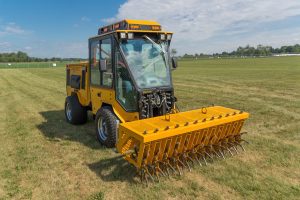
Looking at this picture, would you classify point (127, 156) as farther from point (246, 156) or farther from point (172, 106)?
point (246, 156)

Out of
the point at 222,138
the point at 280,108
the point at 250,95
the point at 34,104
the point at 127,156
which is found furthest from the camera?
the point at 250,95

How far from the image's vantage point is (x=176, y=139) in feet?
15.3

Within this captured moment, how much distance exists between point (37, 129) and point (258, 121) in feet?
21.0

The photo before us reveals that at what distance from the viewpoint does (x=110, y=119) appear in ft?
19.3

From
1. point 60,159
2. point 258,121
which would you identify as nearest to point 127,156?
point 60,159

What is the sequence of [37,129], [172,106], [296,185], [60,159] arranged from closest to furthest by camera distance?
[296,185] < [60,159] < [172,106] < [37,129]

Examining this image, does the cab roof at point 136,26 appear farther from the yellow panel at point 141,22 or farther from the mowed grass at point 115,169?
the mowed grass at point 115,169

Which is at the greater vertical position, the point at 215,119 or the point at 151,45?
the point at 151,45

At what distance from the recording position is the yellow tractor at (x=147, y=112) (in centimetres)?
461

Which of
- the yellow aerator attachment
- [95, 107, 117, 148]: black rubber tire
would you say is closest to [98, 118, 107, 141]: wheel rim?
[95, 107, 117, 148]: black rubber tire

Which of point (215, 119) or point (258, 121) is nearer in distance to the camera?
point (215, 119)

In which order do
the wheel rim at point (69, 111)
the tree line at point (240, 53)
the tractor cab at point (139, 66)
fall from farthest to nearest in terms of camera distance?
the tree line at point (240, 53)
the wheel rim at point (69, 111)
the tractor cab at point (139, 66)

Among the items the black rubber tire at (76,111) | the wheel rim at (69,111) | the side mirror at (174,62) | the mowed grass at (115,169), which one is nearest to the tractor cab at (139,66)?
the side mirror at (174,62)

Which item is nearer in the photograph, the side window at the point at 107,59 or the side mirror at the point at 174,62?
the side window at the point at 107,59
